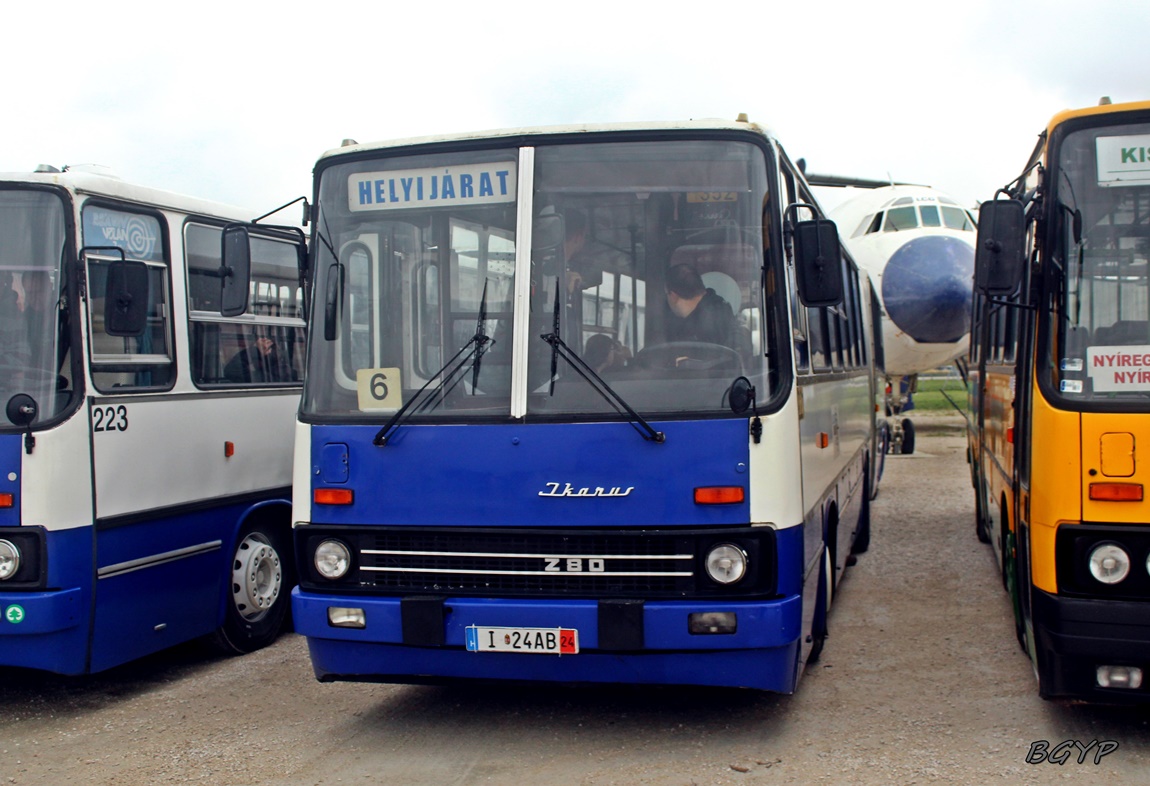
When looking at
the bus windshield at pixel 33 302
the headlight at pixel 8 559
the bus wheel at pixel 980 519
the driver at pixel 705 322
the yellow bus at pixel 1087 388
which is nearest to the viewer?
the yellow bus at pixel 1087 388

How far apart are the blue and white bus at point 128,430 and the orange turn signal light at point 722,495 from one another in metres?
2.45

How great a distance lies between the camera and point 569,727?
5.95m

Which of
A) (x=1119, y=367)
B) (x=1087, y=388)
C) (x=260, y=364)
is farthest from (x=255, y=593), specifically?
(x=1119, y=367)

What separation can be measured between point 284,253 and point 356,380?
10.2 ft

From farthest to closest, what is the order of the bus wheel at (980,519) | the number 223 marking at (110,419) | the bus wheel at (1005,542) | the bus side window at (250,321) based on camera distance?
the bus wheel at (980,519) < the bus wheel at (1005,542) < the bus side window at (250,321) < the number 223 marking at (110,419)

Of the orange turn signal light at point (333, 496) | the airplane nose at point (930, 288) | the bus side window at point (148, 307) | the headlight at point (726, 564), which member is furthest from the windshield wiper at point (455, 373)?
the airplane nose at point (930, 288)

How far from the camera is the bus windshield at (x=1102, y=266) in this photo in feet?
17.1

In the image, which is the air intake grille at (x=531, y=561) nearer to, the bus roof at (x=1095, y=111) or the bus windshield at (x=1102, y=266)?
the bus windshield at (x=1102, y=266)

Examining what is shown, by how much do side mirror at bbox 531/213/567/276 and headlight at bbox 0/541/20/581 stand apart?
3.00 m

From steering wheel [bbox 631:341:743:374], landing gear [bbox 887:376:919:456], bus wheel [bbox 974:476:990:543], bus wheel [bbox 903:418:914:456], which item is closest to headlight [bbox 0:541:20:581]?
steering wheel [bbox 631:341:743:374]

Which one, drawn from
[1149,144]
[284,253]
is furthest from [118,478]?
[1149,144]

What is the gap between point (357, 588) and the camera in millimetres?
5680

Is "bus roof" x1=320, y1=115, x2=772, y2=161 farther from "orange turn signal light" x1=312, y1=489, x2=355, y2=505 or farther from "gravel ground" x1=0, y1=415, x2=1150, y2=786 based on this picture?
"gravel ground" x1=0, y1=415, x2=1150, y2=786

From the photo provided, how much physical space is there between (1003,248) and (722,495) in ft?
5.29
